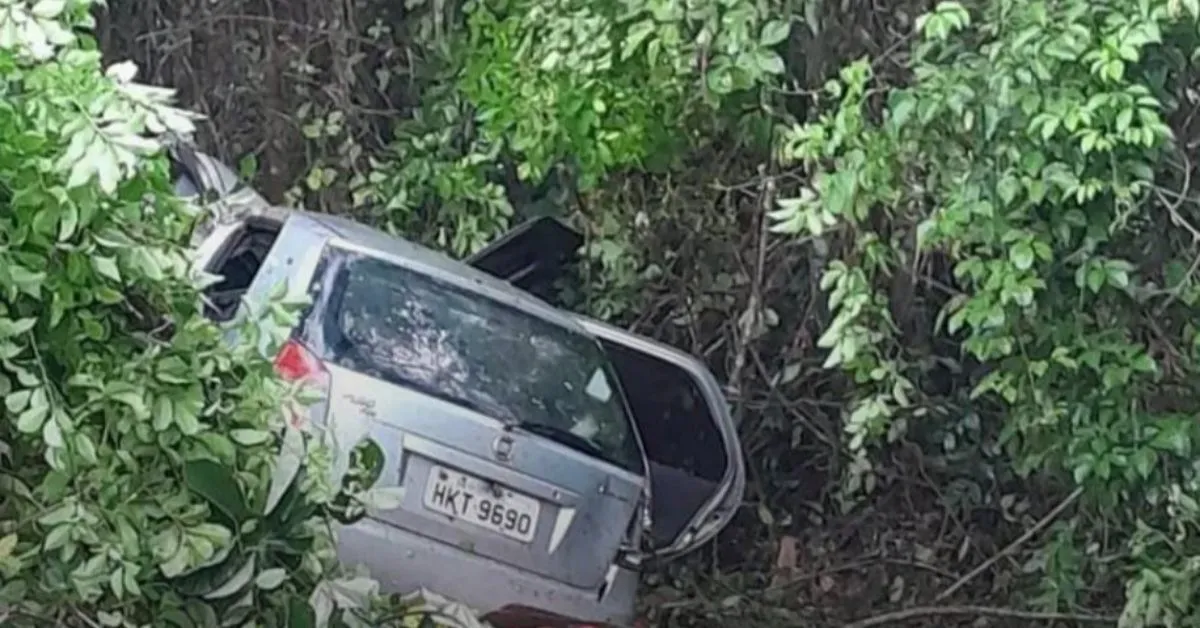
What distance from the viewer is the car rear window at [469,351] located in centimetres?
491

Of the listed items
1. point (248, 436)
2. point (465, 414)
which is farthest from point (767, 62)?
point (248, 436)

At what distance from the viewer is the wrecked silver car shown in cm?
484

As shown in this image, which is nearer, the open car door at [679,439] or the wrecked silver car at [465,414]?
the wrecked silver car at [465,414]

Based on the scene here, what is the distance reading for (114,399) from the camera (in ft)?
10.2

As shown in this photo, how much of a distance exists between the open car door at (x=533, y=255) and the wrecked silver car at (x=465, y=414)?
624 mm

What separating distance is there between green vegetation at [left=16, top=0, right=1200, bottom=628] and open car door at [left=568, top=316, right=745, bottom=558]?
0.46 metres

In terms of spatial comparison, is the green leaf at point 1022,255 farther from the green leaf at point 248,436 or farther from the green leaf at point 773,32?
the green leaf at point 248,436

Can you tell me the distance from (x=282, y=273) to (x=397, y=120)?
9.77 feet

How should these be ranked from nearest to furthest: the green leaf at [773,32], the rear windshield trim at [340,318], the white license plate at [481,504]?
the rear windshield trim at [340,318] < the white license plate at [481,504] < the green leaf at [773,32]

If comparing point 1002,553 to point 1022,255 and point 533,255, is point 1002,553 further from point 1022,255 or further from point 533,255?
point 1022,255

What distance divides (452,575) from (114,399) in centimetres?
197

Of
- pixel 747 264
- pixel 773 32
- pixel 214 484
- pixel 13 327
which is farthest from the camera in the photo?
pixel 747 264

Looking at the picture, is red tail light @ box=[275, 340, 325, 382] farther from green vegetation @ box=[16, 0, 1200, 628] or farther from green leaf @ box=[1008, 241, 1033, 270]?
green leaf @ box=[1008, 241, 1033, 270]

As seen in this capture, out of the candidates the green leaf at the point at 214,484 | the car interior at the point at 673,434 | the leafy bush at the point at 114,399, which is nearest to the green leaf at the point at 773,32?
the car interior at the point at 673,434
